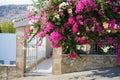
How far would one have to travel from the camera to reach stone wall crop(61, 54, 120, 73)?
16438mm

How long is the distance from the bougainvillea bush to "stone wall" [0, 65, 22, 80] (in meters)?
10.6

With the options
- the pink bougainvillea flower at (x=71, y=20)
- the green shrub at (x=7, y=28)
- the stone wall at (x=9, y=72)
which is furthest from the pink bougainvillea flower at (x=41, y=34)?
the green shrub at (x=7, y=28)

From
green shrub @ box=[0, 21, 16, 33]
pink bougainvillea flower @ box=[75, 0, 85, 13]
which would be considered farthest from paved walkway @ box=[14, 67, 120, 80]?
green shrub @ box=[0, 21, 16, 33]

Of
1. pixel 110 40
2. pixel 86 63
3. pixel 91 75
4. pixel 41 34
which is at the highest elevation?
pixel 41 34

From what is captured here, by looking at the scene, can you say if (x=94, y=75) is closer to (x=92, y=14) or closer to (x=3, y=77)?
(x=3, y=77)

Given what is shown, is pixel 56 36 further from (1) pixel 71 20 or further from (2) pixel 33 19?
(2) pixel 33 19

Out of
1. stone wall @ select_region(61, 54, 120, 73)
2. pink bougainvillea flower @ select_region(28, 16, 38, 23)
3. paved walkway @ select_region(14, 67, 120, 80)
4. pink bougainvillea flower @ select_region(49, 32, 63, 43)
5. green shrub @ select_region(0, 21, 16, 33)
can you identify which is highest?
green shrub @ select_region(0, 21, 16, 33)

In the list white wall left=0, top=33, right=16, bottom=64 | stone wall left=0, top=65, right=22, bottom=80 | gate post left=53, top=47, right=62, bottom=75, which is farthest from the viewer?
white wall left=0, top=33, right=16, bottom=64

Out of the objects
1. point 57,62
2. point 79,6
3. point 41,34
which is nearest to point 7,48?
point 57,62

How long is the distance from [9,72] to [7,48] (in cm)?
1722

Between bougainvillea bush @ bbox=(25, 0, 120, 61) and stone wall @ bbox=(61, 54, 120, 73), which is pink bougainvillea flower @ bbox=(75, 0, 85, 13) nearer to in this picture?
bougainvillea bush @ bbox=(25, 0, 120, 61)

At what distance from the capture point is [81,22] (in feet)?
19.1

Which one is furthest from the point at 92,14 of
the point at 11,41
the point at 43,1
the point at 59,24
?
the point at 11,41

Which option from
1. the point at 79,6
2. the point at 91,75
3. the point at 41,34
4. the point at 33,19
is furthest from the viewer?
the point at 91,75
